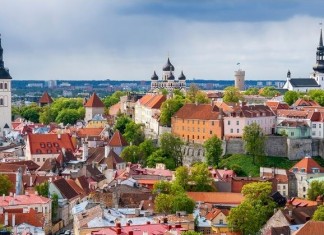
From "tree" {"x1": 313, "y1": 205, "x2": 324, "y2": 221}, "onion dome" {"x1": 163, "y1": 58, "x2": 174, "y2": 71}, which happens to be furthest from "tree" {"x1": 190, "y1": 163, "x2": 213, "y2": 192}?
"onion dome" {"x1": 163, "y1": 58, "x2": 174, "y2": 71}

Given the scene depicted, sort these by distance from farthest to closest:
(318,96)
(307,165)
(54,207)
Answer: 1. (318,96)
2. (307,165)
3. (54,207)

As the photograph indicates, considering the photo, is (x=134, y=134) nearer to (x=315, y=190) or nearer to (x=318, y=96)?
(x=318, y=96)

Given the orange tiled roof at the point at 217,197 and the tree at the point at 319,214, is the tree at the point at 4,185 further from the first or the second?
the tree at the point at 319,214

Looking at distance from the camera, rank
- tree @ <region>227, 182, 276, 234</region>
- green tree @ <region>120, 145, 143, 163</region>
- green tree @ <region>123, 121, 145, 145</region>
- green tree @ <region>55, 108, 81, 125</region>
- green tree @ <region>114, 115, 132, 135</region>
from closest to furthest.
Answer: tree @ <region>227, 182, 276, 234</region> < green tree @ <region>120, 145, 143, 163</region> < green tree @ <region>123, 121, 145, 145</region> < green tree @ <region>114, 115, 132, 135</region> < green tree @ <region>55, 108, 81, 125</region>

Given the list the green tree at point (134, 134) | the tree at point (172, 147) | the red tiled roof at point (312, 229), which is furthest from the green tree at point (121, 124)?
the red tiled roof at point (312, 229)

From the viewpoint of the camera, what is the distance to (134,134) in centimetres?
11356

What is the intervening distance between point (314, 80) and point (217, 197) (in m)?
91.6

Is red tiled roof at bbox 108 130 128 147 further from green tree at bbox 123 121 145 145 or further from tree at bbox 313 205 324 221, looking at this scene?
tree at bbox 313 205 324 221

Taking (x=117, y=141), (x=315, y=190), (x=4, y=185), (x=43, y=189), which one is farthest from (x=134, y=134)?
(x=315, y=190)

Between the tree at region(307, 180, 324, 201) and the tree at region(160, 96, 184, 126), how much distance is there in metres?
31.0

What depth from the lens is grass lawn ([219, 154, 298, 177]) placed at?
9475 cm

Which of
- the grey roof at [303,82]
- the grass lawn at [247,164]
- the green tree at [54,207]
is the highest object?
the grey roof at [303,82]

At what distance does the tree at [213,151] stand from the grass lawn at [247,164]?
804mm

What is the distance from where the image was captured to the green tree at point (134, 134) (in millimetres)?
112875
